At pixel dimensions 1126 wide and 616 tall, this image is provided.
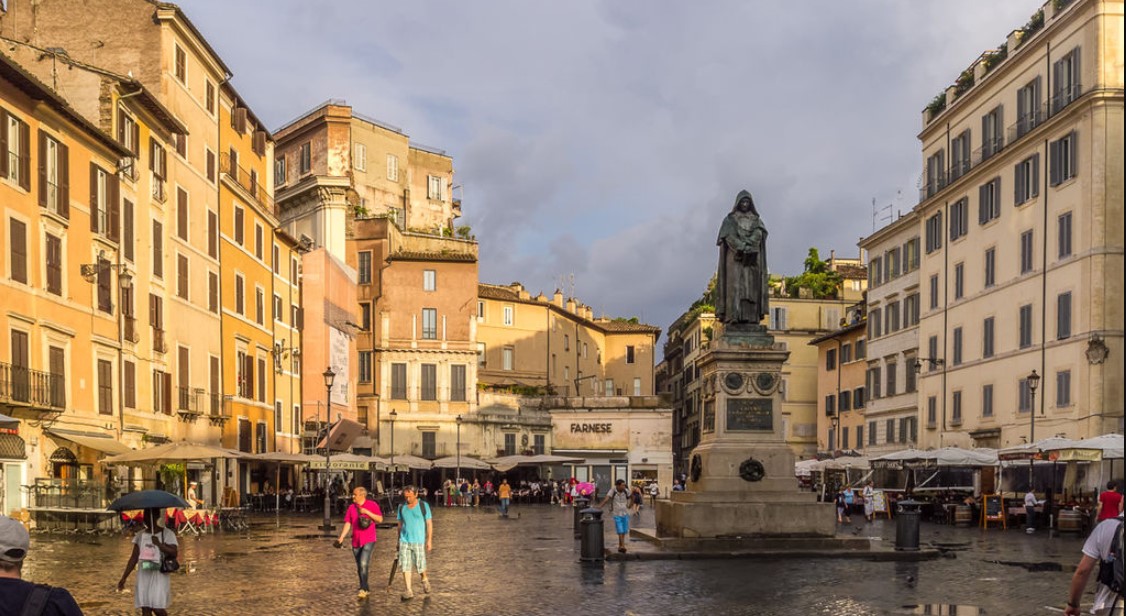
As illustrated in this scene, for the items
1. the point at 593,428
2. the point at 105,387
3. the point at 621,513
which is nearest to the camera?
the point at 621,513

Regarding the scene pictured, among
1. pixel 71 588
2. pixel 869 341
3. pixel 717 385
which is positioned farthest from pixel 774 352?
pixel 869 341

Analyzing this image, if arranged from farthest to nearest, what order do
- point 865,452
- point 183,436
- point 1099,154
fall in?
point 865,452, point 183,436, point 1099,154

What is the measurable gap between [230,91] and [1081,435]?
111 feet

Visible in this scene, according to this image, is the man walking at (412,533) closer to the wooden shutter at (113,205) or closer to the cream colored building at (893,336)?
the wooden shutter at (113,205)

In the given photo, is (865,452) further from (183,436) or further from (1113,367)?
(183,436)

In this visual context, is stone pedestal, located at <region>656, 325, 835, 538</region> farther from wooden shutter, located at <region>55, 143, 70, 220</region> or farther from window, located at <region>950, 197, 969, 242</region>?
window, located at <region>950, 197, 969, 242</region>

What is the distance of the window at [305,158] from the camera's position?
7112 cm

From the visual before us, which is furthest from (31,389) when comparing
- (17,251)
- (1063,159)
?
(1063,159)

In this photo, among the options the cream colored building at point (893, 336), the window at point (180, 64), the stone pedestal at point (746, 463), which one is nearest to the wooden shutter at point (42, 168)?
the window at point (180, 64)

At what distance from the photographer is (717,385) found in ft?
77.2

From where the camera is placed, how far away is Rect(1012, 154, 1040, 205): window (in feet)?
149

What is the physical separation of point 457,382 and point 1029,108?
3540 cm

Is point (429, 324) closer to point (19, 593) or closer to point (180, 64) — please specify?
point (180, 64)

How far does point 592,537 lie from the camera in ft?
73.5
